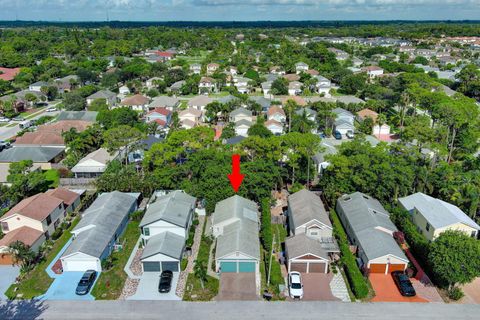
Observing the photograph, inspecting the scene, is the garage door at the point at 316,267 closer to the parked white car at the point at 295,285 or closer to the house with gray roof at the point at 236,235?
the parked white car at the point at 295,285

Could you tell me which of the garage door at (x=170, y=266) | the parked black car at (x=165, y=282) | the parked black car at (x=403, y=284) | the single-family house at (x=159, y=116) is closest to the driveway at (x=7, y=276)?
the parked black car at (x=165, y=282)

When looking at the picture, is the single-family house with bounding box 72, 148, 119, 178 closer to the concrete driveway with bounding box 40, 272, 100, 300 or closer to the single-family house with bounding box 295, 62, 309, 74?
the concrete driveway with bounding box 40, 272, 100, 300

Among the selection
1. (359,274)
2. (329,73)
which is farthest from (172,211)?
(329,73)

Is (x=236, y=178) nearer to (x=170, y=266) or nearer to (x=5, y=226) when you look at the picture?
(x=170, y=266)

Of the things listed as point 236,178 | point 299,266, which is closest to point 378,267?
point 299,266

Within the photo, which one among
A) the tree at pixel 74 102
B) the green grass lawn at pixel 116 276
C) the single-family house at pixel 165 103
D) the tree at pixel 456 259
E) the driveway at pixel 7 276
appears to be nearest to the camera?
the tree at pixel 456 259

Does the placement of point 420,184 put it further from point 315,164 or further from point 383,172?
point 315,164
